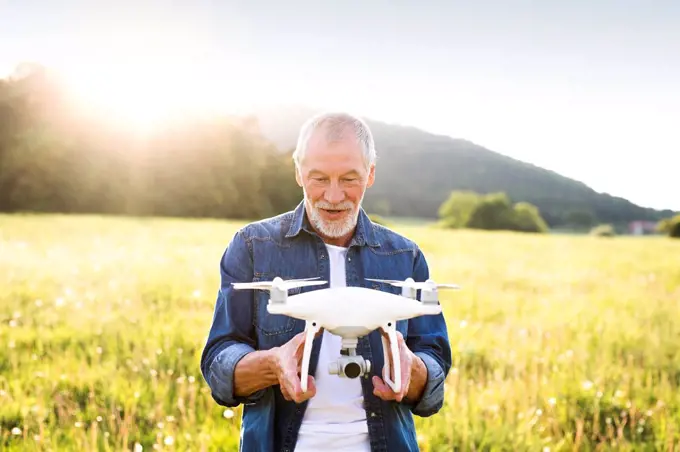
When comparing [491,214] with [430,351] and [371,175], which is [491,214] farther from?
[371,175]

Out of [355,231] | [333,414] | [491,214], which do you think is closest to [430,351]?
[333,414]

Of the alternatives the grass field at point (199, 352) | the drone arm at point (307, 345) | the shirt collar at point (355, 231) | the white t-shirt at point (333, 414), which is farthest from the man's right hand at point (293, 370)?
the grass field at point (199, 352)

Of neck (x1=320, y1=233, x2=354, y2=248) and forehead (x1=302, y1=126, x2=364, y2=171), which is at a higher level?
forehead (x1=302, y1=126, x2=364, y2=171)

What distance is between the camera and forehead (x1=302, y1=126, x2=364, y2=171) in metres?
2.88

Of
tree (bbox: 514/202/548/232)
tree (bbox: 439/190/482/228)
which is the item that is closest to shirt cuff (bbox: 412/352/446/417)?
tree (bbox: 514/202/548/232)

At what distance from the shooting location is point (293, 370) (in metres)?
2.47

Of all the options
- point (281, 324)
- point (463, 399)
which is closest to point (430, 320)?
point (281, 324)

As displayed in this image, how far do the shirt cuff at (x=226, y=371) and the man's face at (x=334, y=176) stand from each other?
0.70 metres

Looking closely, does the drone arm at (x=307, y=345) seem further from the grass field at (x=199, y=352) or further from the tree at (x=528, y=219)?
the tree at (x=528, y=219)

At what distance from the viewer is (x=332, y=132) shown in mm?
2893

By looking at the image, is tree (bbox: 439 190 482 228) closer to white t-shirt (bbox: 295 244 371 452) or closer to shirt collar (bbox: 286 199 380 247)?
shirt collar (bbox: 286 199 380 247)

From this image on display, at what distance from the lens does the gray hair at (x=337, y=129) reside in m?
2.90

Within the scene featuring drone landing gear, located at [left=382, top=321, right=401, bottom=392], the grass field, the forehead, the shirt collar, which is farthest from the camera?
the grass field

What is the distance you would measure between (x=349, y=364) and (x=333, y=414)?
2.29ft
